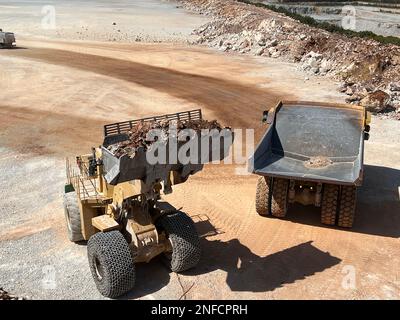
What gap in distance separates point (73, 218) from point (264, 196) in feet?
14.8

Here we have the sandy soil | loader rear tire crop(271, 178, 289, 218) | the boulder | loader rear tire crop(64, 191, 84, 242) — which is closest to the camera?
the sandy soil

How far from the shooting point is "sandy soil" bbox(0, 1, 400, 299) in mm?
8852

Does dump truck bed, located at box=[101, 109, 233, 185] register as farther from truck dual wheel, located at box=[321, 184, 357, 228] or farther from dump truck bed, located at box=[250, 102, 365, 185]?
truck dual wheel, located at box=[321, 184, 357, 228]

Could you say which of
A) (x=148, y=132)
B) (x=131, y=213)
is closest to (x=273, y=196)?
(x=131, y=213)

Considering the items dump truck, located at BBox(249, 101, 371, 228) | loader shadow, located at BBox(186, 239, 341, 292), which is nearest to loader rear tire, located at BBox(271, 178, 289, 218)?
dump truck, located at BBox(249, 101, 371, 228)

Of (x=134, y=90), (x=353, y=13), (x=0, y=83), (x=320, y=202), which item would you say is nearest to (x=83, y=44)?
(x=0, y=83)

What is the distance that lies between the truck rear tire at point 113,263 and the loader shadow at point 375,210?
4.84m

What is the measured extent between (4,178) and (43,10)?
162 ft

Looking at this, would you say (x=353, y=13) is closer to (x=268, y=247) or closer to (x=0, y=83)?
(x=0, y=83)

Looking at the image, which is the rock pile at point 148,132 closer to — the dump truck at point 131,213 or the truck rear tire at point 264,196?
the dump truck at point 131,213

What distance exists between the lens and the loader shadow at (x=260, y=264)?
8906 mm

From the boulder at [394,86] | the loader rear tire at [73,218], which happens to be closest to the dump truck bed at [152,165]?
the loader rear tire at [73,218]

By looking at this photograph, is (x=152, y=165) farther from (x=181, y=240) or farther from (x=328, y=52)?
(x=328, y=52)

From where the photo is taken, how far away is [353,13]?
7938 centimetres
